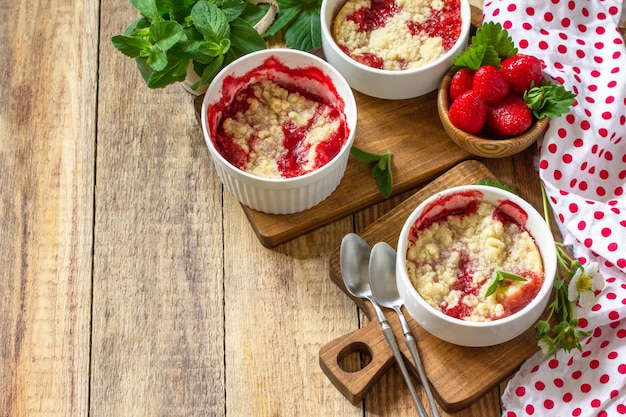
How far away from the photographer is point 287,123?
1998mm

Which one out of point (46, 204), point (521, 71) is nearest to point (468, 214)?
point (521, 71)

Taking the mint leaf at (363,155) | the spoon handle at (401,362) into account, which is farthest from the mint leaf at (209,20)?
the spoon handle at (401,362)

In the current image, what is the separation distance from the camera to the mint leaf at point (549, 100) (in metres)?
1.97

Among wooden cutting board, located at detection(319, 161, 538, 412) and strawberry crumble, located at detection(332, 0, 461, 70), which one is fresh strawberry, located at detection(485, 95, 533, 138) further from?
wooden cutting board, located at detection(319, 161, 538, 412)

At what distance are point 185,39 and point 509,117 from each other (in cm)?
74

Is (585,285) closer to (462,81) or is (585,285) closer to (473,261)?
(473,261)

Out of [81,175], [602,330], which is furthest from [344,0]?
[602,330]

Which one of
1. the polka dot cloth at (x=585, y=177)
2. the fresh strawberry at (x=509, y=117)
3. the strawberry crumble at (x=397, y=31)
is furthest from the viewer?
the strawberry crumble at (x=397, y=31)

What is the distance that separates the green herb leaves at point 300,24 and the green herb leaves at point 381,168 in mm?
335

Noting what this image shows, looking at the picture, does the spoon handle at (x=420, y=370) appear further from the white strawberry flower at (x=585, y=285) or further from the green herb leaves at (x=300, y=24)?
the green herb leaves at (x=300, y=24)

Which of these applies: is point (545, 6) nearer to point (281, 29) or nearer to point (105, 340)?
point (281, 29)

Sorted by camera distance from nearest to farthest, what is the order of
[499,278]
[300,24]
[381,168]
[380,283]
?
1. [499,278]
2. [380,283]
3. [381,168]
4. [300,24]

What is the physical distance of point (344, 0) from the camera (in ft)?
7.06

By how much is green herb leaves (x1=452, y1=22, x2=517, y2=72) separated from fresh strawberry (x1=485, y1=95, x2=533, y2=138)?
96 mm
